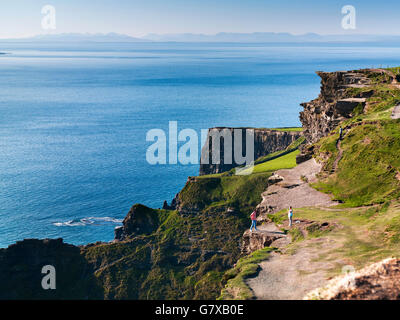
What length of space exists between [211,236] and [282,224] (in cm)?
5562

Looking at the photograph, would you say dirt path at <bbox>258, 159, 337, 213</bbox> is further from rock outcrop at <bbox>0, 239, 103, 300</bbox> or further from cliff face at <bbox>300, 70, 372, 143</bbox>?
rock outcrop at <bbox>0, 239, 103, 300</bbox>

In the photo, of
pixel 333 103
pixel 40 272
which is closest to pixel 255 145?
pixel 333 103

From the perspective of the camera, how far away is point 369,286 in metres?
19.7

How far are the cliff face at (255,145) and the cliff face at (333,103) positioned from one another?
57.4 meters

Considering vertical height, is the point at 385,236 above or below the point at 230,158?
above

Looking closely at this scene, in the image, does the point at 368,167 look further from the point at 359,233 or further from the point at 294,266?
the point at 294,266

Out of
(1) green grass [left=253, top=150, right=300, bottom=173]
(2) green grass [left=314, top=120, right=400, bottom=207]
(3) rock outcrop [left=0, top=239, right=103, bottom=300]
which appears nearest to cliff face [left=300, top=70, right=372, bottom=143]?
(2) green grass [left=314, top=120, right=400, bottom=207]

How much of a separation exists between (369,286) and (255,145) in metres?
138

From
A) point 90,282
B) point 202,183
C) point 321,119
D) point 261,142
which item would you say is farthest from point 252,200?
point 261,142

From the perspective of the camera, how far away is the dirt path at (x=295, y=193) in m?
44.8

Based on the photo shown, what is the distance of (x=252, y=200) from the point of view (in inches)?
4016

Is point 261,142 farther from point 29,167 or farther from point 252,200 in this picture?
point 29,167

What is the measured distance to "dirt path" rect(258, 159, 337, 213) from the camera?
147ft
